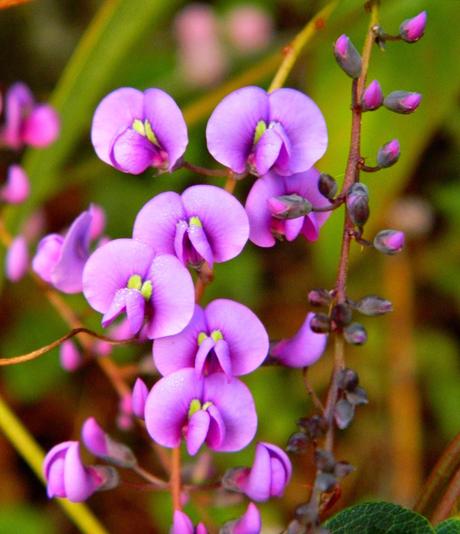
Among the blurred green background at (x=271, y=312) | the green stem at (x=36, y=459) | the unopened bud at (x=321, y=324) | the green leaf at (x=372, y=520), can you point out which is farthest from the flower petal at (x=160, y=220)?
the blurred green background at (x=271, y=312)

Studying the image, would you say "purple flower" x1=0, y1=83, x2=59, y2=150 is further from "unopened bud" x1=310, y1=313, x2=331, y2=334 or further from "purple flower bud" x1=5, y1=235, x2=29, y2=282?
"unopened bud" x1=310, y1=313, x2=331, y2=334

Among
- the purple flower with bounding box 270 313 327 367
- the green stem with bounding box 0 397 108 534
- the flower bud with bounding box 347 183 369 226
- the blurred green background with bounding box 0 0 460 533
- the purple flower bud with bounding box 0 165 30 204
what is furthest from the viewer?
the blurred green background with bounding box 0 0 460 533

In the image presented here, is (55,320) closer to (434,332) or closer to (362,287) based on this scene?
(362,287)

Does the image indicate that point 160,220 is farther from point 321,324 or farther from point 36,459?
point 36,459

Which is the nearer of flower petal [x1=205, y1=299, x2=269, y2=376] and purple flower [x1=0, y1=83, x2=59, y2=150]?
flower petal [x1=205, y1=299, x2=269, y2=376]

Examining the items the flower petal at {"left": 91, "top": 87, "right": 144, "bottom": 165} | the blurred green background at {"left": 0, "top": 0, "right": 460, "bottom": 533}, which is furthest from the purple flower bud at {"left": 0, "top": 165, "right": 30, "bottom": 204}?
the flower petal at {"left": 91, "top": 87, "right": 144, "bottom": 165}

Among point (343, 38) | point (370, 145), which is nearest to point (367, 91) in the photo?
point (343, 38)

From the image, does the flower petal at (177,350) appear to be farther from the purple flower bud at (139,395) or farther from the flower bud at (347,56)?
the flower bud at (347,56)
